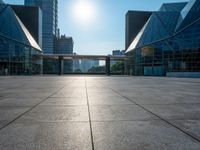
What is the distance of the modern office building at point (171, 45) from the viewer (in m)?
45.8

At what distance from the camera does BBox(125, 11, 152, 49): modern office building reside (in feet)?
317

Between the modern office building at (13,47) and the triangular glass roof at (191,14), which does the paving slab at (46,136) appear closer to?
the triangular glass roof at (191,14)


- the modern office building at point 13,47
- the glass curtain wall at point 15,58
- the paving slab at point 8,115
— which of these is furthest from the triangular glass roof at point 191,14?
the paving slab at point 8,115

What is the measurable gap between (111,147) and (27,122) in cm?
238

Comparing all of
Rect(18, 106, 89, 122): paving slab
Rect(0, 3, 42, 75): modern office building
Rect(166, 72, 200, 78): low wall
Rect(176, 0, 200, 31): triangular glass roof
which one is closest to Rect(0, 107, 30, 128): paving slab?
Rect(18, 106, 89, 122): paving slab

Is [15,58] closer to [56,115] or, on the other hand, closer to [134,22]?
[134,22]

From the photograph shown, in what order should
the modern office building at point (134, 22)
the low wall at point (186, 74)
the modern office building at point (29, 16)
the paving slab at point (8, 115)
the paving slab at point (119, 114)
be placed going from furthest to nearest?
the modern office building at point (134, 22) < the modern office building at point (29, 16) < the low wall at point (186, 74) < the paving slab at point (119, 114) < the paving slab at point (8, 115)

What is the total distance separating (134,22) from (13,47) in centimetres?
5564

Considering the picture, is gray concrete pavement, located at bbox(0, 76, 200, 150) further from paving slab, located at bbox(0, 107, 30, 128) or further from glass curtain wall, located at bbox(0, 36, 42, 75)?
glass curtain wall, located at bbox(0, 36, 42, 75)

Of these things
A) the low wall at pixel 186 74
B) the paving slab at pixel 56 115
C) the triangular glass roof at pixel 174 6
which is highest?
the triangular glass roof at pixel 174 6

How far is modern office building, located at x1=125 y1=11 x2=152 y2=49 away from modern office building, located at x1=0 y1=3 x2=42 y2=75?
152 ft

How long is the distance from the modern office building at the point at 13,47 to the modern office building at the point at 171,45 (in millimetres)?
30950

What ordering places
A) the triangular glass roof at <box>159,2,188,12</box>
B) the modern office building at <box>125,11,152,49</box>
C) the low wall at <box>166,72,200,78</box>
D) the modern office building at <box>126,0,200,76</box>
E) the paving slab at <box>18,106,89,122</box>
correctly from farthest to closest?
1. the modern office building at <box>125,11,152,49</box>
2. the triangular glass roof at <box>159,2,188,12</box>
3. the modern office building at <box>126,0,200,76</box>
4. the low wall at <box>166,72,200,78</box>
5. the paving slab at <box>18,106,89,122</box>

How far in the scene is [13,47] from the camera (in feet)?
191
